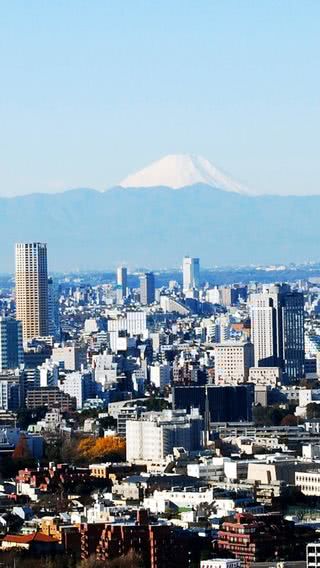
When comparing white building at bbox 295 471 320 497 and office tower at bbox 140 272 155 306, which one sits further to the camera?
office tower at bbox 140 272 155 306

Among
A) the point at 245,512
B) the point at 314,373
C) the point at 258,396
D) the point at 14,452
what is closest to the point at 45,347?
the point at 314,373

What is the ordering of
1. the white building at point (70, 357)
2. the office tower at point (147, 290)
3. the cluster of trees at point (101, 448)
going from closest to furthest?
the cluster of trees at point (101, 448)
the white building at point (70, 357)
the office tower at point (147, 290)

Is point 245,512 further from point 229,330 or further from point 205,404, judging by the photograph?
point 229,330

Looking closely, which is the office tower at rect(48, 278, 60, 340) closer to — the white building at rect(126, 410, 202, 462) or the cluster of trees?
the cluster of trees

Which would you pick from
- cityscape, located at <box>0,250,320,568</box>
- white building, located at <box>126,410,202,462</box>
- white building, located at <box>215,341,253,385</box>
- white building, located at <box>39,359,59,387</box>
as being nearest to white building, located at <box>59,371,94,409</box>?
cityscape, located at <box>0,250,320,568</box>

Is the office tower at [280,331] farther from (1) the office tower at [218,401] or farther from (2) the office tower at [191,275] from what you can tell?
(2) the office tower at [191,275]

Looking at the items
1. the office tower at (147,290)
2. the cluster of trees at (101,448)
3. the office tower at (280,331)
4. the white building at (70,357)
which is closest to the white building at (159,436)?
the cluster of trees at (101,448)
